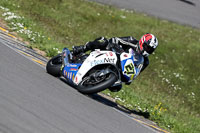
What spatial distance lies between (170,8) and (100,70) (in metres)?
14.1

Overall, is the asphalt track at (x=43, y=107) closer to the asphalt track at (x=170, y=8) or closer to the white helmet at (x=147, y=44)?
the white helmet at (x=147, y=44)

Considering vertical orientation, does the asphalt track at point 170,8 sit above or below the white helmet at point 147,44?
below

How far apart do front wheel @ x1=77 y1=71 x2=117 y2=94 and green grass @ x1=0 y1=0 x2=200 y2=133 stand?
2.23 m

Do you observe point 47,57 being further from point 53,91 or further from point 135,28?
point 135,28

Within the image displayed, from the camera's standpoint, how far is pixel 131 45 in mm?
7840

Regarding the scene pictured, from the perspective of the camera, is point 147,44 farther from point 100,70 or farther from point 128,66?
point 100,70

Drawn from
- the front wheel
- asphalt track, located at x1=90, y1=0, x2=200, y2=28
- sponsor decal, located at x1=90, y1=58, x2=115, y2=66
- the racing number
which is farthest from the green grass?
sponsor decal, located at x1=90, y1=58, x2=115, y2=66

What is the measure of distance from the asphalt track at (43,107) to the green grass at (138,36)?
2.64 meters

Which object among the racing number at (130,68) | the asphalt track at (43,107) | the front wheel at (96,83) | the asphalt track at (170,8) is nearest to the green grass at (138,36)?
the asphalt track at (170,8)

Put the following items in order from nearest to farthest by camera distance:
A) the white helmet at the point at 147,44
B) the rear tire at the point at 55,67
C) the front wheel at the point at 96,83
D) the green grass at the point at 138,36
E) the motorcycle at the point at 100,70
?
the front wheel at the point at 96,83, the motorcycle at the point at 100,70, the white helmet at the point at 147,44, the rear tire at the point at 55,67, the green grass at the point at 138,36

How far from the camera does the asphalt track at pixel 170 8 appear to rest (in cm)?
1944

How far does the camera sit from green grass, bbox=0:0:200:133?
33.8 ft

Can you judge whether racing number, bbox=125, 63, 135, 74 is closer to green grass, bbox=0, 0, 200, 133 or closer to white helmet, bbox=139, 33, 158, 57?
white helmet, bbox=139, 33, 158, 57

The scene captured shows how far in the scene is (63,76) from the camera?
780 centimetres
